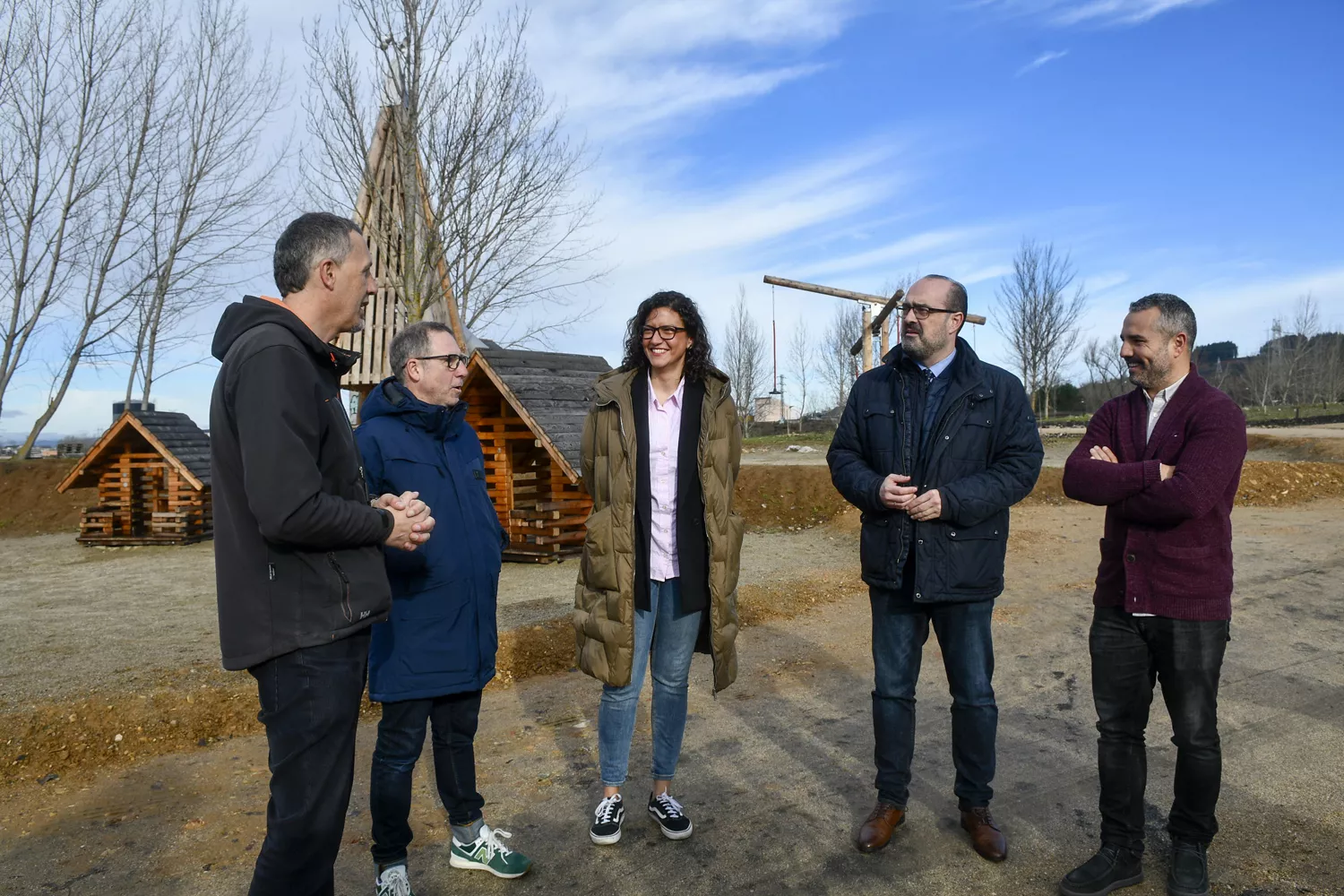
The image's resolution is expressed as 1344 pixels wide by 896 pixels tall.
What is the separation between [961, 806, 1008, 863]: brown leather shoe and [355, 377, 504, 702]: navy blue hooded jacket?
6.27 feet

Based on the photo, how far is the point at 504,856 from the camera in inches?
130

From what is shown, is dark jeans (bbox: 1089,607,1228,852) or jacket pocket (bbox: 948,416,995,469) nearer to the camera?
dark jeans (bbox: 1089,607,1228,852)

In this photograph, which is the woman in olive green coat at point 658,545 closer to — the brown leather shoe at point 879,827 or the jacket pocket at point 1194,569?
the brown leather shoe at point 879,827

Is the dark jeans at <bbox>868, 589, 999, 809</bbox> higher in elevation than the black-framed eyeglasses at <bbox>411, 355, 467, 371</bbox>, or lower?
lower

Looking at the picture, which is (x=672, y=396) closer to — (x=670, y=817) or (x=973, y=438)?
(x=973, y=438)

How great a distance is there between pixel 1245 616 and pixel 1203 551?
4.95 m

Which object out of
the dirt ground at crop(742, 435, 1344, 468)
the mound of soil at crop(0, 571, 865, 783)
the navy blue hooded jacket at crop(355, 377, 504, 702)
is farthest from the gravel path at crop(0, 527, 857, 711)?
the dirt ground at crop(742, 435, 1344, 468)

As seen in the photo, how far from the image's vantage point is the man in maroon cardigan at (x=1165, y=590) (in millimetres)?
3125

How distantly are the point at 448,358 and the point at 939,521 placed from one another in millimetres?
1965

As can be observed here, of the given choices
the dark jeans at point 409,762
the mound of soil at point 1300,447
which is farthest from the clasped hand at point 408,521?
the mound of soil at point 1300,447

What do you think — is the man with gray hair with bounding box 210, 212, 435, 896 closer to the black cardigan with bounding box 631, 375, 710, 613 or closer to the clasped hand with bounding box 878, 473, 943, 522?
the black cardigan with bounding box 631, 375, 710, 613

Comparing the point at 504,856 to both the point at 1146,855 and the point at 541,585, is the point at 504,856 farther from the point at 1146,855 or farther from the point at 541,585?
the point at 541,585

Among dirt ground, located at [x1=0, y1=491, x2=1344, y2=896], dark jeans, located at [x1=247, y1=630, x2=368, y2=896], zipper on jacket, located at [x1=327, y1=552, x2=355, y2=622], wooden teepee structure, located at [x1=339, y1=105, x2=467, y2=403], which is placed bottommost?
dirt ground, located at [x1=0, y1=491, x2=1344, y2=896]

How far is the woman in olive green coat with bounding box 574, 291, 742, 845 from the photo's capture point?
355 centimetres
